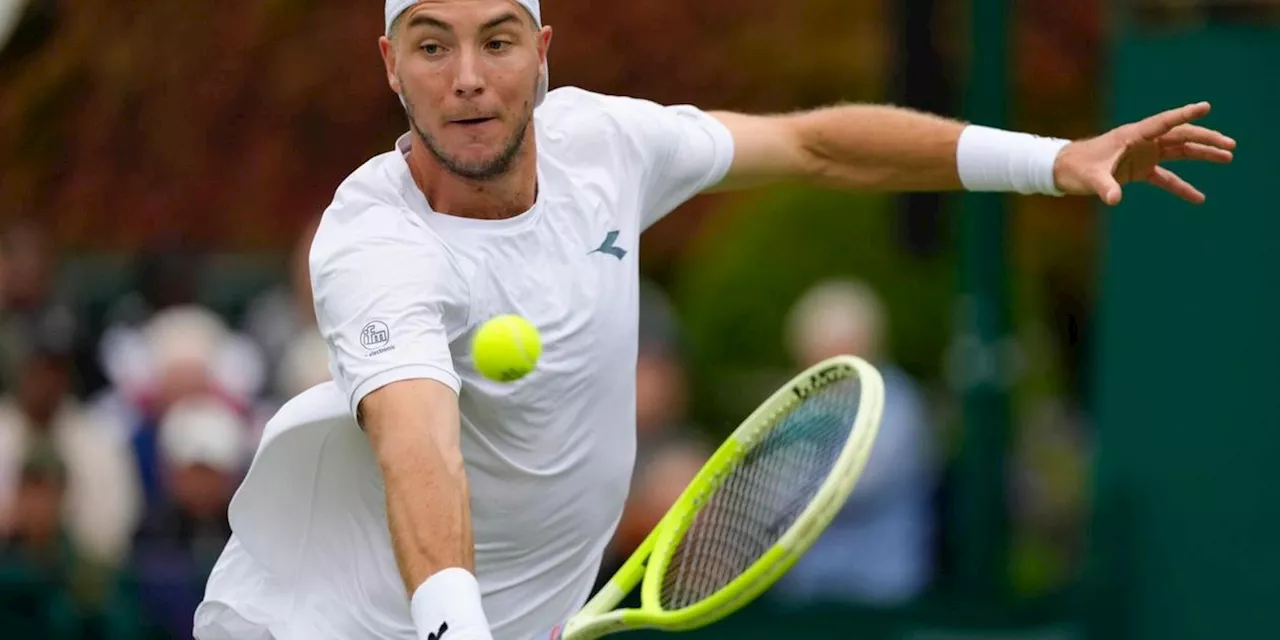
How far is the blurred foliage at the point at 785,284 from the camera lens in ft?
48.5

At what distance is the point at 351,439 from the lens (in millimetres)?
5637

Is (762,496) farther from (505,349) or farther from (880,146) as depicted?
(880,146)

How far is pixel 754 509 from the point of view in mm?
5750

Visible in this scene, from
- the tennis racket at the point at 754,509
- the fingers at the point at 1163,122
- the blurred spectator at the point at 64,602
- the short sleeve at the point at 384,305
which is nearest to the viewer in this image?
the short sleeve at the point at 384,305

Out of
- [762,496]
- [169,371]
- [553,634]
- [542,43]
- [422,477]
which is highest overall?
[542,43]

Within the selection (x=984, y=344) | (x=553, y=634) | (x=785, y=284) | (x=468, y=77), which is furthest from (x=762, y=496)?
(x=785, y=284)

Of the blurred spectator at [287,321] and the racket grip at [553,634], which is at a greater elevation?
the blurred spectator at [287,321]

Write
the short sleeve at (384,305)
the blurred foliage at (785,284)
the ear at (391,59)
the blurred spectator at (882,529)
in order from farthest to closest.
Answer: the blurred foliage at (785,284) → the blurred spectator at (882,529) → the ear at (391,59) → the short sleeve at (384,305)

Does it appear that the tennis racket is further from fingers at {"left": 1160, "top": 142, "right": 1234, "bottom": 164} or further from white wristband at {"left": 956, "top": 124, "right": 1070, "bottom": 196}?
fingers at {"left": 1160, "top": 142, "right": 1234, "bottom": 164}

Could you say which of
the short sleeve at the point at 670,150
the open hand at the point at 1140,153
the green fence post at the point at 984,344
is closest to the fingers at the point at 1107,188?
the open hand at the point at 1140,153

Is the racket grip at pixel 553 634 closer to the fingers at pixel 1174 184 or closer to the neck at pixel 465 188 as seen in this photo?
the neck at pixel 465 188

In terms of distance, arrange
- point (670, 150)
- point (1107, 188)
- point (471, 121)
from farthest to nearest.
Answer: point (670, 150), point (1107, 188), point (471, 121)

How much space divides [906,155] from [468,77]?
1.46m

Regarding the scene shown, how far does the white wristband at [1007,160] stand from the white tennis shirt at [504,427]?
797 mm
